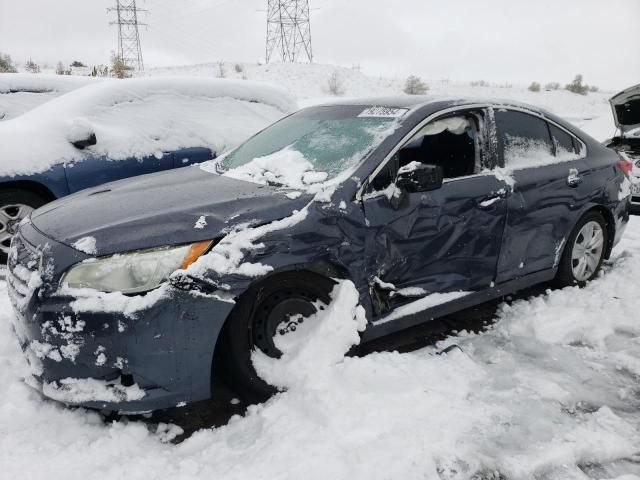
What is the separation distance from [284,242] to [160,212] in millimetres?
616

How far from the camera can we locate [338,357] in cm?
277

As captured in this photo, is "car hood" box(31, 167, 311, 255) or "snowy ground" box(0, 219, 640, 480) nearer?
"snowy ground" box(0, 219, 640, 480)

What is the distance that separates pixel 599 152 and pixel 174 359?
3.76 m

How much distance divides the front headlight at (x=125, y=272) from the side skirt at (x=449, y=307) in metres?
1.18

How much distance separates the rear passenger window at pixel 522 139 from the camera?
11.9 feet

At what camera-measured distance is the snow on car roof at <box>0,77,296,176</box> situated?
188 inches

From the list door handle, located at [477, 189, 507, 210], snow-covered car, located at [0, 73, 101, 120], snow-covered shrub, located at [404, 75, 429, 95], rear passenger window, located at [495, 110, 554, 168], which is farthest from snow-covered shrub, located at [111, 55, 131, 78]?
snow-covered shrub, located at [404, 75, 429, 95]

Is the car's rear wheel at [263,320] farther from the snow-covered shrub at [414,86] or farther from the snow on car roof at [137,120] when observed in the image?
the snow-covered shrub at [414,86]

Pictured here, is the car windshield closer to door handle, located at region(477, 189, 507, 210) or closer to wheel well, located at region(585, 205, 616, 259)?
door handle, located at region(477, 189, 507, 210)

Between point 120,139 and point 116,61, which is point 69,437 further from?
point 116,61

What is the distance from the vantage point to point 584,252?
4285 millimetres

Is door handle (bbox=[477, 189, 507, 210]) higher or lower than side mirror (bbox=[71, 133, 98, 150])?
lower

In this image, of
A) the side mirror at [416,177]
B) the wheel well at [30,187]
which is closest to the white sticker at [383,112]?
the side mirror at [416,177]

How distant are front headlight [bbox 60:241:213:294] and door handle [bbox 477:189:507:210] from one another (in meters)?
1.93
